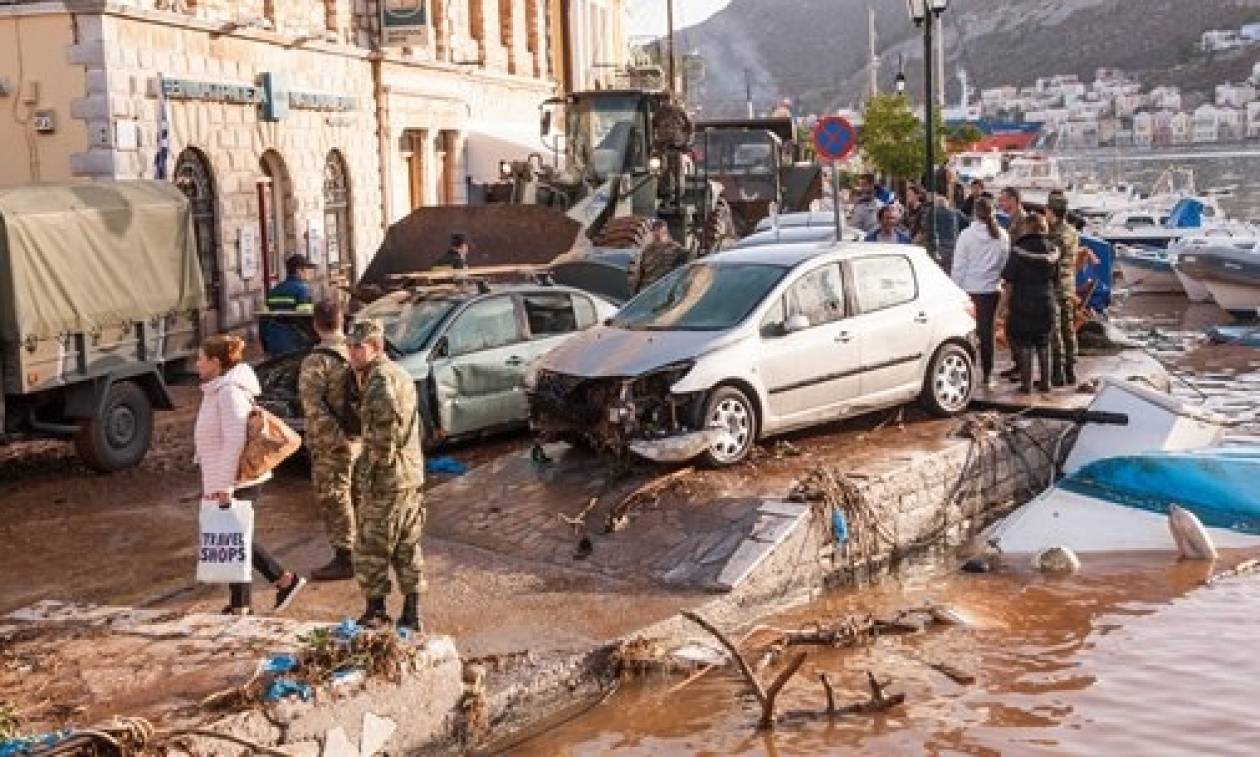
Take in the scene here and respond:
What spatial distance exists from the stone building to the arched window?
24mm

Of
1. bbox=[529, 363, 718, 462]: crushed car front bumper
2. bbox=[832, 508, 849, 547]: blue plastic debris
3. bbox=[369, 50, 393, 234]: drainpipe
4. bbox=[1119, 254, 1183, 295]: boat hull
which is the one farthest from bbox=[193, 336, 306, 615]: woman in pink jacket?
bbox=[1119, 254, 1183, 295]: boat hull

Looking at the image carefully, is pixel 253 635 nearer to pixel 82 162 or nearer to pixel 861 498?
pixel 861 498

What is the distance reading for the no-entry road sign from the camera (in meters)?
17.1

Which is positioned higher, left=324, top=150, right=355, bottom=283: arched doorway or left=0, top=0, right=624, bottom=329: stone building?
left=0, top=0, right=624, bottom=329: stone building

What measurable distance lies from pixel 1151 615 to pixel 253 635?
18.3ft

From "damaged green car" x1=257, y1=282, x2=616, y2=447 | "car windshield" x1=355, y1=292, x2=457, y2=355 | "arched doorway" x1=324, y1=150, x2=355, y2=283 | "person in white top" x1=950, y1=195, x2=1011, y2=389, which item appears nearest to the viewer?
"damaged green car" x1=257, y1=282, x2=616, y2=447

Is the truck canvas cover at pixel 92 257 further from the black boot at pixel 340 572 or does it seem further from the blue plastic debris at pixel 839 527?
the blue plastic debris at pixel 839 527

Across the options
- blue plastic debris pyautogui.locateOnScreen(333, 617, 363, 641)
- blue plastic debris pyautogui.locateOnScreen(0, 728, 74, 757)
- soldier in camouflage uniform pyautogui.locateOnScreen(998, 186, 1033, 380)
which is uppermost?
soldier in camouflage uniform pyautogui.locateOnScreen(998, 186, 1033, 380)

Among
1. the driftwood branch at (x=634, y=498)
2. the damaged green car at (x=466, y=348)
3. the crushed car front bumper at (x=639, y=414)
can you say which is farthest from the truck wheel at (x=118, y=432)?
the driftwood branch at (x=634, y=498)

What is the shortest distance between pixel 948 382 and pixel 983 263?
1.93 metres

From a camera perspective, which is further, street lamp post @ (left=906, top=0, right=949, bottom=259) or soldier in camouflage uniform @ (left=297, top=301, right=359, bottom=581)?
street lamp post @ (left=906, top=0, right=949, bottom=259)

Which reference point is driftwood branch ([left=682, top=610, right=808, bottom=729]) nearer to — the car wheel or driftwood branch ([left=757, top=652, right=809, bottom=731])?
driftwood branch ([left=757, top=652, right=809, bottom=731])

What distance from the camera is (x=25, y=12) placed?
19484 mm

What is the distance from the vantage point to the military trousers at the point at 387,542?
846 cm
